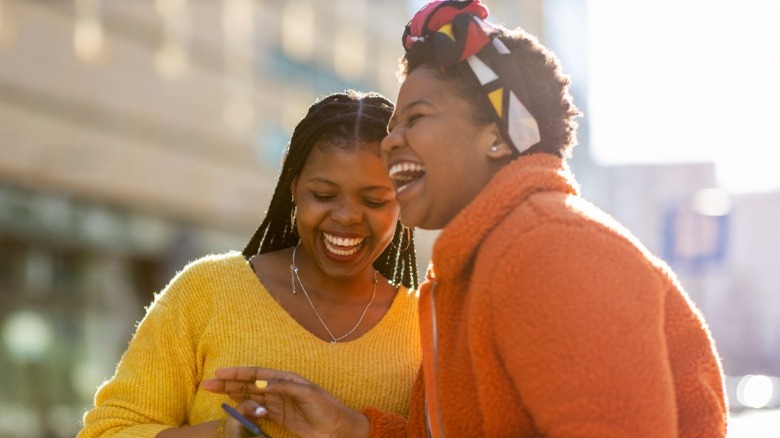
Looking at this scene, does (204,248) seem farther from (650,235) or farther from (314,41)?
(650,235)

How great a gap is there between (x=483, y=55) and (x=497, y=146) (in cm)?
22

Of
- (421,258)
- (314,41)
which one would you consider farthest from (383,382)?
(421,258)

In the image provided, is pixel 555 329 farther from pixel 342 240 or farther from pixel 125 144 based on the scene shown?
pixel 125 144

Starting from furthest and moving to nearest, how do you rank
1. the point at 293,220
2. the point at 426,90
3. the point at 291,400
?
the point at 293,220 < the point at 291,400 < the point at 426,90

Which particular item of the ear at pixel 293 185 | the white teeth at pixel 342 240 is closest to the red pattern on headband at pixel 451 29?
the white teeth at pixel 342 240

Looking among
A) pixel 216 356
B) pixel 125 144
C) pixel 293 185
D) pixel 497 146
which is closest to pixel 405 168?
pixel 497 146

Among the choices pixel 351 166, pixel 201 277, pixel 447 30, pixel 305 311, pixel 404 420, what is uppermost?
pixel 447 30

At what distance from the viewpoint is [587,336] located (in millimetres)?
1828

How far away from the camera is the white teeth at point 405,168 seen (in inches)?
95.7

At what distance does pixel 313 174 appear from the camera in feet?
10.9

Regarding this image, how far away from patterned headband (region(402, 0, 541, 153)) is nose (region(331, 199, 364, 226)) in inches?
30.3

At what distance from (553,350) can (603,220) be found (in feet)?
0.94

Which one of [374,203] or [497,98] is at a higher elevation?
[497,98]

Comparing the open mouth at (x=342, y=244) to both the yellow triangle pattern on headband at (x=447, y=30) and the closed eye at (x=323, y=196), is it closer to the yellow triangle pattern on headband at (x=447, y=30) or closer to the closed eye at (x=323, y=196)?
the closed eye at (x=323, y=196)
